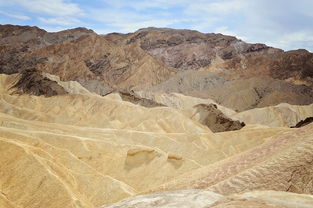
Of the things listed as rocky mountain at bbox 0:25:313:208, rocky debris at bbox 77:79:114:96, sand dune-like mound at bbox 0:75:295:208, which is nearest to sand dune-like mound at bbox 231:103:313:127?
rocky mountain at bbox 0:25:313:208

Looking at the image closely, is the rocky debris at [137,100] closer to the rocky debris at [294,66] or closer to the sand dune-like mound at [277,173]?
the rocky debris at [294,66]

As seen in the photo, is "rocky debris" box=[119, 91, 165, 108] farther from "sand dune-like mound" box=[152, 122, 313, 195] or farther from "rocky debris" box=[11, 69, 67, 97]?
"sand dune-like mound" box=[152, 122, 313, 195]

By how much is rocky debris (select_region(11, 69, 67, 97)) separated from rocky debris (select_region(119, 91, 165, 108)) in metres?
17.7

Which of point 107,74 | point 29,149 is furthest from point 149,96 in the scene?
point 29,149

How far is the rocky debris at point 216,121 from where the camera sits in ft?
315

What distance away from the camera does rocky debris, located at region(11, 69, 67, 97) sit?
114869mm

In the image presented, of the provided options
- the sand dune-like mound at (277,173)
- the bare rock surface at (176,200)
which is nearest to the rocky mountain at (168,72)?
the sand dune-like mound at (277,173)

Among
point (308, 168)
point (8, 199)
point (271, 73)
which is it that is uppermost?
point (271, 73)

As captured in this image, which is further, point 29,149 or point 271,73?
point 271,73

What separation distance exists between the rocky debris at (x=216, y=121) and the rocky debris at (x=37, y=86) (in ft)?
136

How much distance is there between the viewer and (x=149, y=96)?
127875mm

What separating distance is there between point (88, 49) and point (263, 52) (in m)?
82.8

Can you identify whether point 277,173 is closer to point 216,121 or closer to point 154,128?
point 154,128

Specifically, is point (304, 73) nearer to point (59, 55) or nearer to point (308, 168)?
point (59, 55)
